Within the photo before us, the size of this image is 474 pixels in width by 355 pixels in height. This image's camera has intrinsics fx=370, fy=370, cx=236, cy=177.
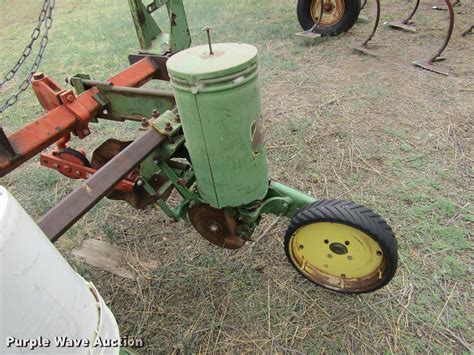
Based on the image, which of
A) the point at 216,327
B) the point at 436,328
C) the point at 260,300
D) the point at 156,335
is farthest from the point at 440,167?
the point at 156,335

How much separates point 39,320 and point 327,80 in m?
3.97

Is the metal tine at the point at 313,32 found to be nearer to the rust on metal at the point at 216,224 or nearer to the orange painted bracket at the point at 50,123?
the orange painted bracket at the point at 50,123

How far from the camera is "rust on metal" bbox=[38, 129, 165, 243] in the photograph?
1.43 metres

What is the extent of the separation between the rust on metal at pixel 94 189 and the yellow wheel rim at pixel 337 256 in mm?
846

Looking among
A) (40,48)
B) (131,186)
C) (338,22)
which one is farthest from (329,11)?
(131,186)

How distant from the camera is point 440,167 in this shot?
286 cm

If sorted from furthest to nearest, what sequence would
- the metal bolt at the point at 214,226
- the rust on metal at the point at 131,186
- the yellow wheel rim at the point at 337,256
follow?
1. the rust on metal at the point at 131,186
2. the metal bolt at the point at 214,226
3. the yellow wheel rim at the point at 337,256

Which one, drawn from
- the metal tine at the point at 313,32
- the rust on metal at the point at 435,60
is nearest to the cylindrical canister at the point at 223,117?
the rust on metal at the point at 435,60

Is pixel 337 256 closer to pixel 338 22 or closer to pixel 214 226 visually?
pixel 214 226

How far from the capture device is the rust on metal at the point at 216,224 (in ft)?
6.53

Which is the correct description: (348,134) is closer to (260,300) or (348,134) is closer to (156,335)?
(260,300)

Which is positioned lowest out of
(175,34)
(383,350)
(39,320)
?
(383,350)

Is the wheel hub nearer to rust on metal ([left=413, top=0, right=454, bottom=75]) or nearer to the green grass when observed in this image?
the green grass

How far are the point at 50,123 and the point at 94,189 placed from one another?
0.74 metres
